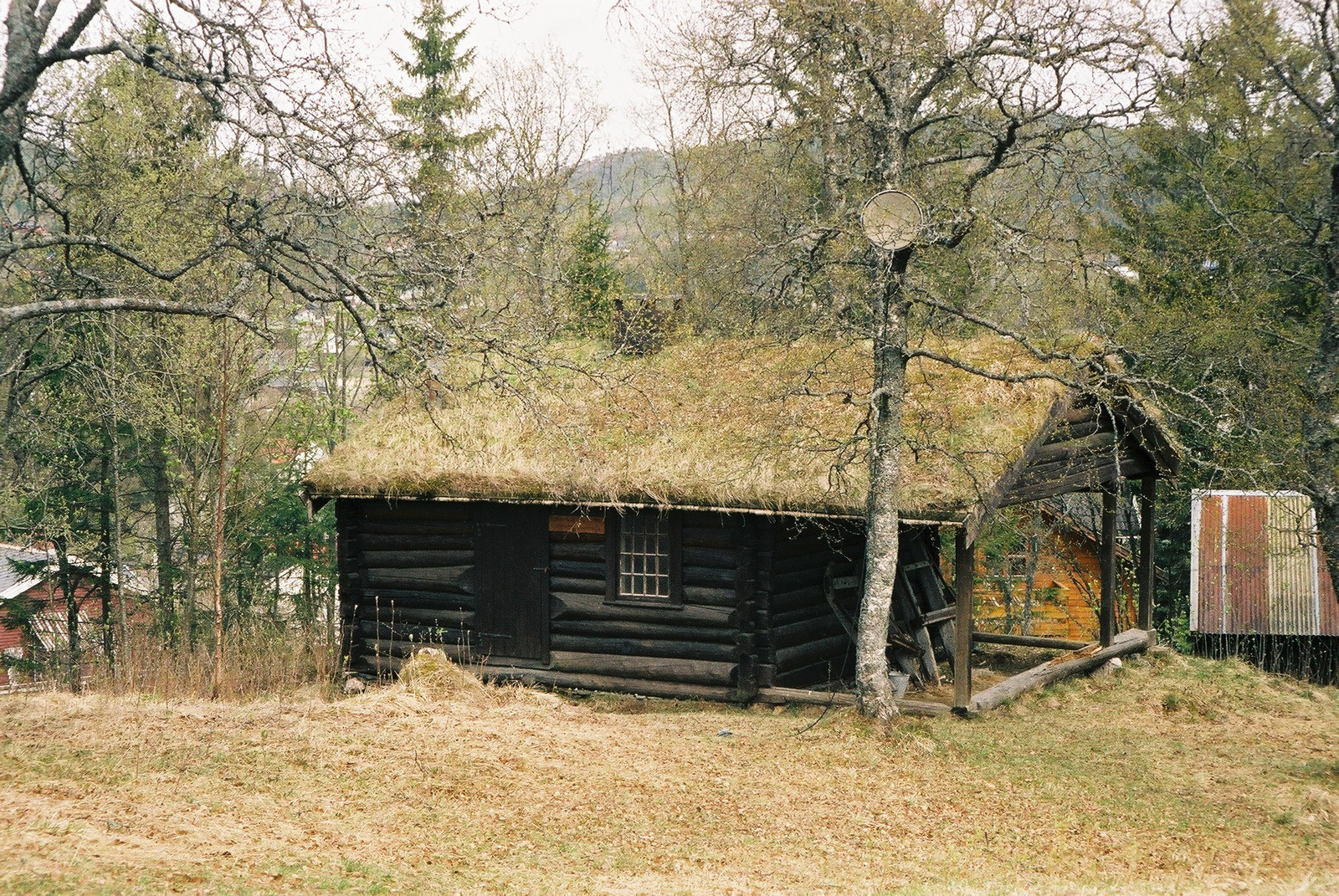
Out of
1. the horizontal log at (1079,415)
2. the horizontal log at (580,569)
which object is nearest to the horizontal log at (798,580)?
the horizontal log at (580,569)

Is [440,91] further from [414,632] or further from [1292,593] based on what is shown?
Answer: [1292,593]

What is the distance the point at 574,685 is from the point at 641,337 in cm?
579

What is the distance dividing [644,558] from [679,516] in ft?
2.79

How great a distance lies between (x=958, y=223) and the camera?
34.7ft

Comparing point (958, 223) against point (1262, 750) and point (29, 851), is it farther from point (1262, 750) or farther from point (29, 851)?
point (29, 851)

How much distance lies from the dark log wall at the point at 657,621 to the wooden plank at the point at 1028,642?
5266 mm

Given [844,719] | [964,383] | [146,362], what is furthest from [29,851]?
[146,362]

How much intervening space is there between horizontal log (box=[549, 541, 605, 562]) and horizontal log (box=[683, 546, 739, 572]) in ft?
3.85

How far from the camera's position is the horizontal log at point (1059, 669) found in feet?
41.7

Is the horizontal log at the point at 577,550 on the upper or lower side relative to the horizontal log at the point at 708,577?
upper

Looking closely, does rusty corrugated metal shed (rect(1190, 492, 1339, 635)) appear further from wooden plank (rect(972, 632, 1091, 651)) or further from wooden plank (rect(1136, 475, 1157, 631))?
wooden plank (rect(972, 632, 1091, 651))

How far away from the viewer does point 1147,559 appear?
16.5 metres

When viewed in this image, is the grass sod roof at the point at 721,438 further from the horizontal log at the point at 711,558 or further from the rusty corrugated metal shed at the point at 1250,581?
the rusty corrugated metal shed at the point at 1250,581

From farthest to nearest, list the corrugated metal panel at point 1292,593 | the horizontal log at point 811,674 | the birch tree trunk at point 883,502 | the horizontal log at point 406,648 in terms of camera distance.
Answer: the corrugated metal panel at point 1292,593 → the horizontal log at point 406,648 → the horizontal log at point 811,674 → the birch tree trunk at point 883,502
